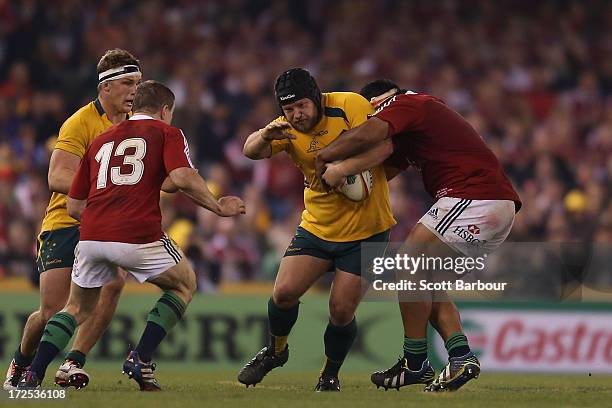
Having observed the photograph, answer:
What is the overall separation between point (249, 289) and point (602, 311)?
379cm

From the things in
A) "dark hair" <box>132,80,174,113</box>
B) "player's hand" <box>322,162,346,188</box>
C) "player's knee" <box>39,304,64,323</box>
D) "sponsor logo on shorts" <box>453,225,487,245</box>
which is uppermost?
"dark hair" <box>132,80,174,113</box>

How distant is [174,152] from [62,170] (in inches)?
45.0

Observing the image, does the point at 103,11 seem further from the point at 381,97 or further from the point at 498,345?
the point at 381,97

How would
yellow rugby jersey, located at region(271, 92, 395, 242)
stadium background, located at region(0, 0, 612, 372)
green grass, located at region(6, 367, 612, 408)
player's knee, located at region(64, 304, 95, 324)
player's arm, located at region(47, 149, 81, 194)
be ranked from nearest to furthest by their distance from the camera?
green grass, located at region(6, 367, 612, 408)
player's knee, located at region(64, 304, 95, 324)
player's arm, located at region(47, 149, 81, 194)
yellow rugby jersey, located at region(271, 92, 395, 242)
stadium background, located at region(0, 0, 612, 372)

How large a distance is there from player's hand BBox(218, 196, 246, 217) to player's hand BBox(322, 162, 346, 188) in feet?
2.37

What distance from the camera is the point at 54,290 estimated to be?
919 centimetres

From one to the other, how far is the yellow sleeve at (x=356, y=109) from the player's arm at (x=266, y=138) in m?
0.54

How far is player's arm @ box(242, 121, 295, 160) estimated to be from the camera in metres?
8.67

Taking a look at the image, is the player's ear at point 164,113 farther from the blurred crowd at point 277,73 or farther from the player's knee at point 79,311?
the blurred crowd at point 277,73

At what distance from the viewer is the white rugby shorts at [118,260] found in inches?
325

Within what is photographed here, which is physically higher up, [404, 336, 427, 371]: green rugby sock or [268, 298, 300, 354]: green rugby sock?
[268, 298, 300, 354]: green rugby sock

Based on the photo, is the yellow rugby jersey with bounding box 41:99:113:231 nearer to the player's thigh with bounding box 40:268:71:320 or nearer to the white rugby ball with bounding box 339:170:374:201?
the player's thigh with bounding box 40:268:71:320

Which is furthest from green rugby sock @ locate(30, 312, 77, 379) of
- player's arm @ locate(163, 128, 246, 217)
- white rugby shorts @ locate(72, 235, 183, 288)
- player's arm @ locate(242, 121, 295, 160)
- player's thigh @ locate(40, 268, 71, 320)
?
player's arm @ locate(242, 121, 295, 160)

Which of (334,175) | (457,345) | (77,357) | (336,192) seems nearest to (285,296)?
(336,192)
